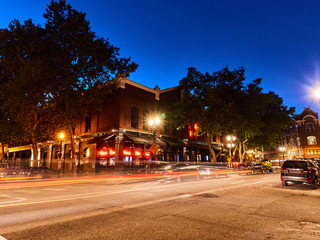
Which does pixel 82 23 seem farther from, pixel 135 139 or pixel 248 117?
pixel 248 117

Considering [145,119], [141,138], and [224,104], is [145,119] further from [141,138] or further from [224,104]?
[224,104]

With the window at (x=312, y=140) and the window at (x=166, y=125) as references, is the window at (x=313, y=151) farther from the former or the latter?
the window at (x=166, y=125)

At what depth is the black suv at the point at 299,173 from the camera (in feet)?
40.3

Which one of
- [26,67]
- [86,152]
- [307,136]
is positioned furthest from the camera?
[307,136]

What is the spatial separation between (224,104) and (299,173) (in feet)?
66.9

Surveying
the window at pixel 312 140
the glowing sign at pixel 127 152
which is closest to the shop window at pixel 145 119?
the glowing sign at pixel 127 152

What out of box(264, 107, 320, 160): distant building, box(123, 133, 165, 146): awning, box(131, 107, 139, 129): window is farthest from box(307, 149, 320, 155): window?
box(131, 107, 139, 129): window

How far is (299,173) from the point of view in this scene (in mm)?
12594

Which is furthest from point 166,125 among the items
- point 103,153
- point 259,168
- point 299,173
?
point 299,173

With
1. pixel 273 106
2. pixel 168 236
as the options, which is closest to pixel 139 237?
pixel 168 236

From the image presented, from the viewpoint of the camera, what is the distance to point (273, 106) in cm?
3572

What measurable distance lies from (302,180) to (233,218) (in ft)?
30.3

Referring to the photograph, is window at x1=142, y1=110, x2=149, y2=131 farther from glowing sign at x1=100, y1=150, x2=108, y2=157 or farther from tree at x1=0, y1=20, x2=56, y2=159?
tree at x1=0, y1=20, x2=56, y2=159

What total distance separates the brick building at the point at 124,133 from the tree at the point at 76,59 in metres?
3.02
